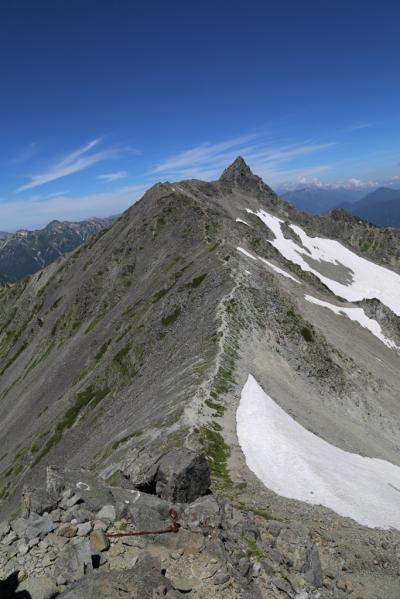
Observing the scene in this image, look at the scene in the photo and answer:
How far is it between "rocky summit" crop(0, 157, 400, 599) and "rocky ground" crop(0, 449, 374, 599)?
0.21 feet

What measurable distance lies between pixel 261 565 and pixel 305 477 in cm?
1322

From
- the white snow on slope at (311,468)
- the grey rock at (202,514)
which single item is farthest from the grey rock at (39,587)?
the white snow on slope at (311,468)

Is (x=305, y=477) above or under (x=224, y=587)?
under

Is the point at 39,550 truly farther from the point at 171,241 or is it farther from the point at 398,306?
the point at 398,306

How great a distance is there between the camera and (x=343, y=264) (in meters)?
172

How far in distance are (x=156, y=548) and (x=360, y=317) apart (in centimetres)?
8225

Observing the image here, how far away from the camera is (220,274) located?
69000 mm

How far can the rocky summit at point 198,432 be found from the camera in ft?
48.5

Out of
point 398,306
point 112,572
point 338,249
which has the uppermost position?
point 112,572

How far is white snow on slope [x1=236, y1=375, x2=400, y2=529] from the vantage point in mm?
25625

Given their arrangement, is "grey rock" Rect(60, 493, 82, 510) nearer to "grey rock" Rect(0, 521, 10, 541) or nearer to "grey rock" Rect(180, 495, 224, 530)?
"grey rock" Rect(0, 521, 10, 541)

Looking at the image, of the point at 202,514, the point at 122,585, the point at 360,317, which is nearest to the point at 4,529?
the point at 122,585

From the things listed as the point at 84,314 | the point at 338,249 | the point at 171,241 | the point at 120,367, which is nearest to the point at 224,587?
the point at 120,367

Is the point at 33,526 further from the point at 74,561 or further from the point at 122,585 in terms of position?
the point at 122,585
